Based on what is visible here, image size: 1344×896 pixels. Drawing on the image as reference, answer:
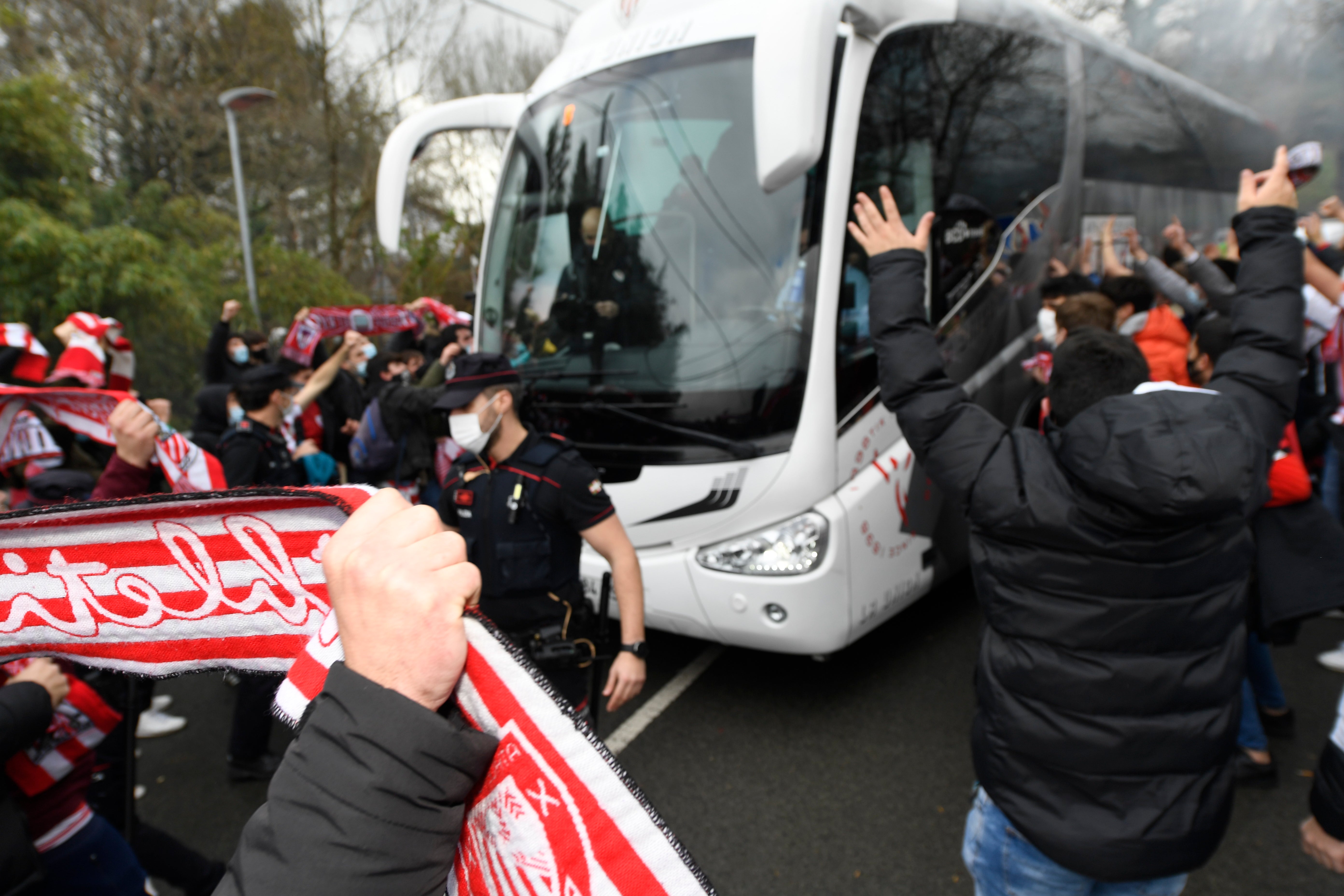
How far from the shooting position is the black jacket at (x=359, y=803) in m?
0.63

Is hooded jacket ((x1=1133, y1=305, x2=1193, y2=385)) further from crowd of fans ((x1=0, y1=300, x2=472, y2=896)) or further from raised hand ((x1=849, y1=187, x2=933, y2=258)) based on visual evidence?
crowd of fans ((x1=0, y1=300, x2=472, y2=896))

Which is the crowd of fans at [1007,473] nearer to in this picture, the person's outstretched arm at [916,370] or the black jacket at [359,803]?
the person's outstretched arm at [916,370]

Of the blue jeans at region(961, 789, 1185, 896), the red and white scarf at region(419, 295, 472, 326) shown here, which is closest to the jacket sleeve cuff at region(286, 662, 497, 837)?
the blue jeans at region(961, 789, 1185, 896)

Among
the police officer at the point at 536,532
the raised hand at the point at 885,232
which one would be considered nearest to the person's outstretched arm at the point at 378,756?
the raised hand at the point at 885,232

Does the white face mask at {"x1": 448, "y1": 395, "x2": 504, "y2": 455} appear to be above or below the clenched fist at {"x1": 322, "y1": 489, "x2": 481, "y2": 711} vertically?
below

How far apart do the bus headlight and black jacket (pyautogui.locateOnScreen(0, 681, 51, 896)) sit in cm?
228

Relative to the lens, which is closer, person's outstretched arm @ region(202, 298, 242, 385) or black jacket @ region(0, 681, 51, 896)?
black jacket @ region(0, 681, 51, 896)

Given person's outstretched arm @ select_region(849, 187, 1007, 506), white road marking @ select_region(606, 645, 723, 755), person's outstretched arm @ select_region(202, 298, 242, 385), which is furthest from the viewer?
person's outstretched arm @ select_region(202, 298, 242, 385)

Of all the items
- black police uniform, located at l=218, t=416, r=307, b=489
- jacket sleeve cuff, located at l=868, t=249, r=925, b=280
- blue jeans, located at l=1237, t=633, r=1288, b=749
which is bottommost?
blue jeans, located at l=1237, t=633, r=1288, b=749

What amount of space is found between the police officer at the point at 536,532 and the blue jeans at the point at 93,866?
1129 mm

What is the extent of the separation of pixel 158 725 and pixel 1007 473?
13.4 feet

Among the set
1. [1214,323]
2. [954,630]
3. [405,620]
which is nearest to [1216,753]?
[405,620]

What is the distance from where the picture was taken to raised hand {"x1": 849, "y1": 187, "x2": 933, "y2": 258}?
200 cm

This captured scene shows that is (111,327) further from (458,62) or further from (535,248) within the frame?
(458,62)
